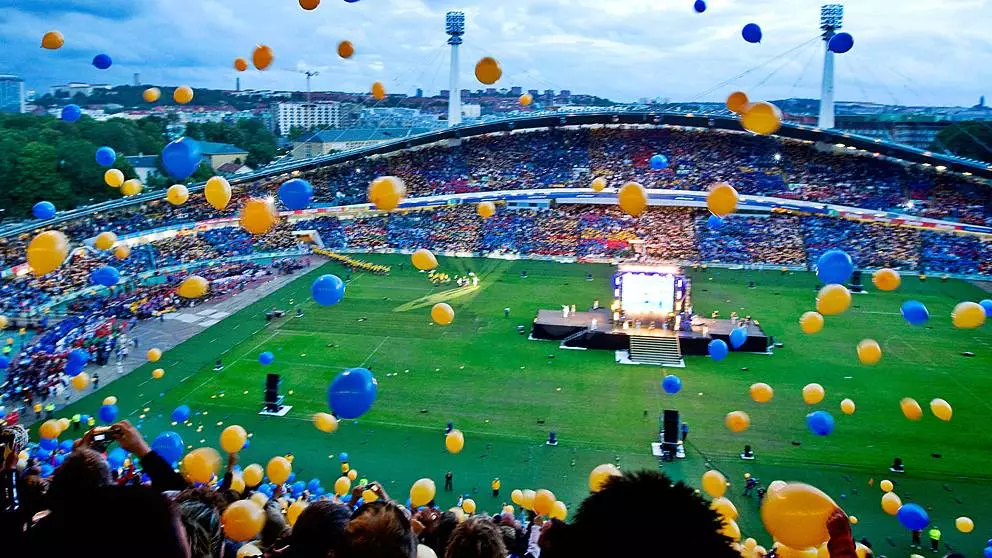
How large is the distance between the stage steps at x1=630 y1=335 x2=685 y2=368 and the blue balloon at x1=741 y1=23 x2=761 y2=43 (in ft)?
45.2

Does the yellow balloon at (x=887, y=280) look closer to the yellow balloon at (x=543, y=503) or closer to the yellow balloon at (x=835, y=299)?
the yellow balloon at (x=835, y=299)

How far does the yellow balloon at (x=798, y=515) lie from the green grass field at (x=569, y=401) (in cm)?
913

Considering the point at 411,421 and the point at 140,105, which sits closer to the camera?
the point at 411,421

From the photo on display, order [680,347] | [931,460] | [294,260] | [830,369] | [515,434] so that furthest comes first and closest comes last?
[294,260]
[680,347]
[830,369]
[515,434]
[931,460]

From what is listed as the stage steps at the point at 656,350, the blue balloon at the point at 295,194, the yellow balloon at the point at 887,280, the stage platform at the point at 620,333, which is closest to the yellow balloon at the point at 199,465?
the blue balloon at the point at 295,194

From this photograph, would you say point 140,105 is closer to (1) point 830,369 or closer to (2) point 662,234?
(2) point 662,234

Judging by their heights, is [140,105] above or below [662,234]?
above

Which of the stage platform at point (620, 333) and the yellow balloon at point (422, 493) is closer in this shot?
the yellow balloon at point (422, 493)

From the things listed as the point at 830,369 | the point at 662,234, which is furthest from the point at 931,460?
the point at 662,234

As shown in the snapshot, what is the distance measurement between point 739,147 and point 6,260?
1842 inches

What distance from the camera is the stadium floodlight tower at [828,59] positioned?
173ft

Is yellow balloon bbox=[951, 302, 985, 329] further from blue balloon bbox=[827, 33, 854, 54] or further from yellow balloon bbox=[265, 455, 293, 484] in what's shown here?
yellow balloon bbox=[265, 455, 293, 484]

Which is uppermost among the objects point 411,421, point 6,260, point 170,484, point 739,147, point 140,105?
point 140,105

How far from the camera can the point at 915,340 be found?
1045 inches
